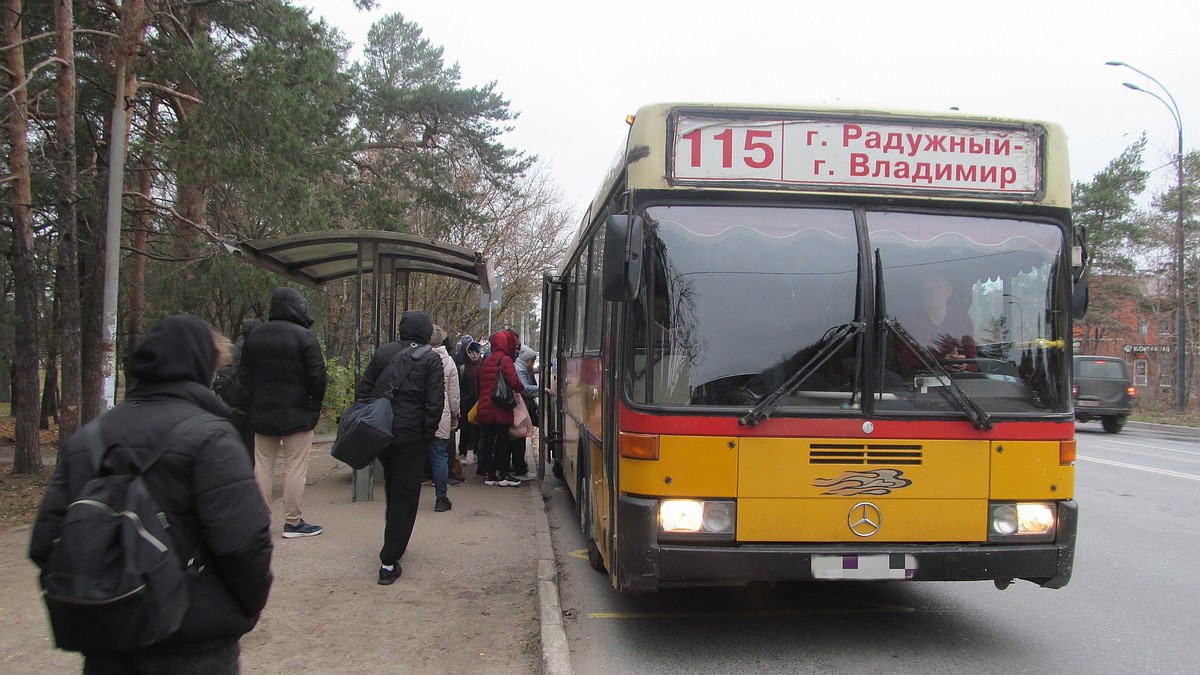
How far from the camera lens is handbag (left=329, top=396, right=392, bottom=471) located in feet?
17.6

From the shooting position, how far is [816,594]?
5.73 metres

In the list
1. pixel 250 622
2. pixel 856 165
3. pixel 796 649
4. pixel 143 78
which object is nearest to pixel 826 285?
pixel 856 165

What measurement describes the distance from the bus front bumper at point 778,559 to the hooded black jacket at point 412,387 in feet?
6.24

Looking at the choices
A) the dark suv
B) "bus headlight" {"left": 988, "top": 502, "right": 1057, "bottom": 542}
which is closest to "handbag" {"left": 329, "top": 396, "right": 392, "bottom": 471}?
"bus headlight" {"left": 988, "top": 502, "right": 1057, "bottom": 542}

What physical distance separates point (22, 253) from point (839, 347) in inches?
408

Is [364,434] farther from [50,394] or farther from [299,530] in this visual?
[50,394]

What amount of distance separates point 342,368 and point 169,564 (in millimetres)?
15602

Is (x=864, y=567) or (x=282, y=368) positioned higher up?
(x=282, y=368)

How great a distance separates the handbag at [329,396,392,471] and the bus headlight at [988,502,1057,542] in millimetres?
3551

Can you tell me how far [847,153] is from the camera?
4492 millimetres

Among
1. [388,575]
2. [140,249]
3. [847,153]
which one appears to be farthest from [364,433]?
[140,249]

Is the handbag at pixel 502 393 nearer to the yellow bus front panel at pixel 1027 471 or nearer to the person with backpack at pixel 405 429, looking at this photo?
the person with backpack at pixel 405 429

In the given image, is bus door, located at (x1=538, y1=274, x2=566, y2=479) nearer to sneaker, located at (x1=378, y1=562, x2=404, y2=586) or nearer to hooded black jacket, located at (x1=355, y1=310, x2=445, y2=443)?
hooded black jacket, located at (x1=355, y1=310, x2=445, y2=443)

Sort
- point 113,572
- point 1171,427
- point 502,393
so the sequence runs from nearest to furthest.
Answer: point 113,572 < point 502,393 < point 1171,427
